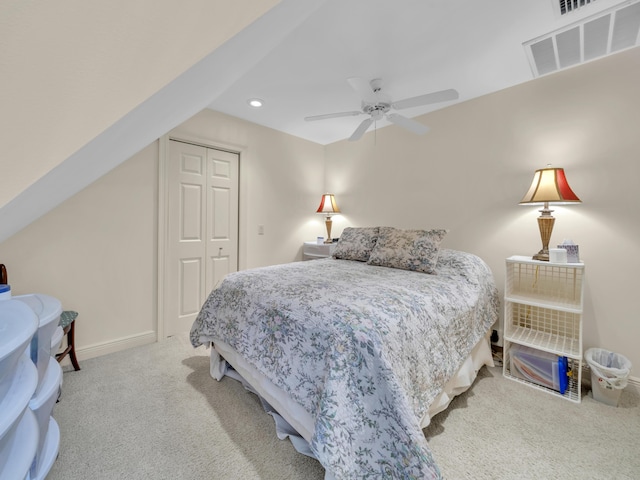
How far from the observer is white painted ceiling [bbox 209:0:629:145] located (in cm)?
152

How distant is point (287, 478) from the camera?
119cm

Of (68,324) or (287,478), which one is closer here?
(287,478)

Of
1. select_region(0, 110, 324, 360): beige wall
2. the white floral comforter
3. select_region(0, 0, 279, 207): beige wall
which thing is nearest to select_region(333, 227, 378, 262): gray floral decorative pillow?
the white floral comforter

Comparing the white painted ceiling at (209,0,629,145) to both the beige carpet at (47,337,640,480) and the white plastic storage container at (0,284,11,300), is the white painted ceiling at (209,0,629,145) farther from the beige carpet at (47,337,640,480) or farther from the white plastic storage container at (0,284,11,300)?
the beige carpet at (47,337,640,480)

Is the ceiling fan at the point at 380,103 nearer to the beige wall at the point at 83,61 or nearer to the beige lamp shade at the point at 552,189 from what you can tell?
the beige lamp shade at the point at 552,189

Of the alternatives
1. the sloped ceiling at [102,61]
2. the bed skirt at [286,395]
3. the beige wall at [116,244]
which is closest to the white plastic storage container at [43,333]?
the sloped ceiling at [102,61]

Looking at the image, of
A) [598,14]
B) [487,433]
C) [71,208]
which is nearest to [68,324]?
[71,208]

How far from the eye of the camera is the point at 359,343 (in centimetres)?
107

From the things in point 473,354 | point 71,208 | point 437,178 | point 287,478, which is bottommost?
point 287,478

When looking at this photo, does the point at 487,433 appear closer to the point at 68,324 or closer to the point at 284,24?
the point at 284,24

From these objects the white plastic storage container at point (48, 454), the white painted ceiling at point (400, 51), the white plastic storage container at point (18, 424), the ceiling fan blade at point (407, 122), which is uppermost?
the white painted ceiling at point (400, 51)

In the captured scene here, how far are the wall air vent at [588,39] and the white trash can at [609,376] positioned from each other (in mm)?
2091

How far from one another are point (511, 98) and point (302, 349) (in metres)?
2.72

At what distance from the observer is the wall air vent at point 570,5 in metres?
1.46
